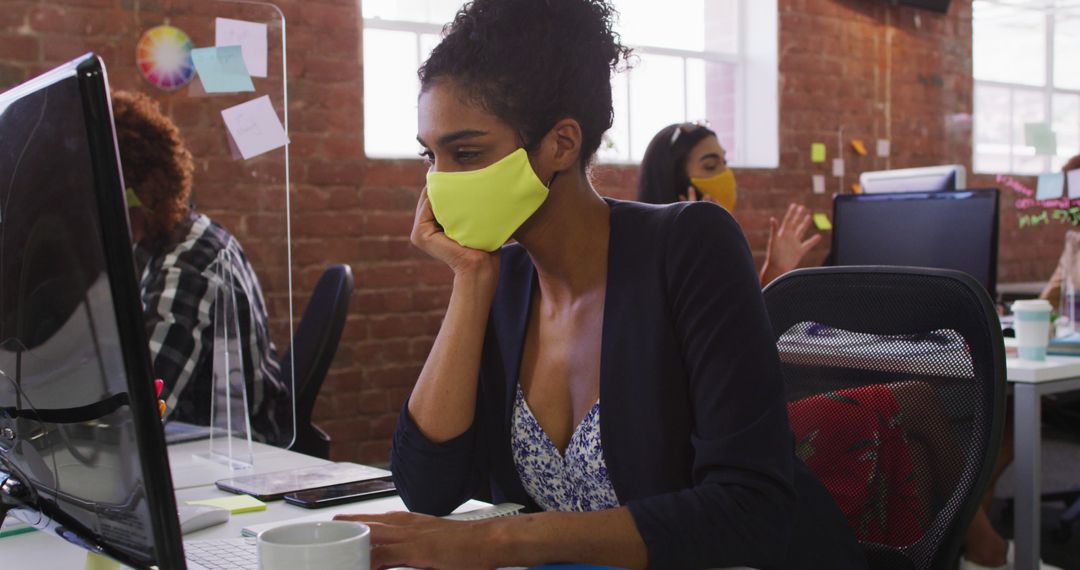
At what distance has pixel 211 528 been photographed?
3.60 feet

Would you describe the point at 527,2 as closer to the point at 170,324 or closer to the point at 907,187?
the point at 170,324

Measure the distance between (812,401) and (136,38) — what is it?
1.71 m

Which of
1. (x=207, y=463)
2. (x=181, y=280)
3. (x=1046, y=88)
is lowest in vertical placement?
(x=207, y=463)

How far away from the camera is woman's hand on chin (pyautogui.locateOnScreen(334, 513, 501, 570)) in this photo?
87cm

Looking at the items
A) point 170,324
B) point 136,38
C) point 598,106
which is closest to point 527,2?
point 598,106

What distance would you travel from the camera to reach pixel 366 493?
124 cm

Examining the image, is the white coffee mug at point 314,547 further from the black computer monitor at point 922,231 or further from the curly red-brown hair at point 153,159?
the black computer monitor at point 922,231

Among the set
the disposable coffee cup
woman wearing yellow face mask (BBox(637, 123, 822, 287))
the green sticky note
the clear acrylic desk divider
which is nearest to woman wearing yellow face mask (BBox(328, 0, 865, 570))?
the clear acrylic desk divider

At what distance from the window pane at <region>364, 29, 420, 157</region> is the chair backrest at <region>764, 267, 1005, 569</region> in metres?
2.51

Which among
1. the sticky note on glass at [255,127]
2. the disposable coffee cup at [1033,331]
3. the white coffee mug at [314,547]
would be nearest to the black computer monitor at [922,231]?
the disposable coffee cup at [1033,331]

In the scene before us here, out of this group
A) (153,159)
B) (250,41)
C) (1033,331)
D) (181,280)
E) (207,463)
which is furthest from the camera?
(1033,331)

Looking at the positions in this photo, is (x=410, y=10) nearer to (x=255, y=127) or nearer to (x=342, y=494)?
(x=255, y=127)

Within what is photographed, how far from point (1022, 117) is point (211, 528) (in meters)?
5.78

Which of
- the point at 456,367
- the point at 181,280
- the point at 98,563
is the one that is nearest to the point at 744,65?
the point at 181,280
